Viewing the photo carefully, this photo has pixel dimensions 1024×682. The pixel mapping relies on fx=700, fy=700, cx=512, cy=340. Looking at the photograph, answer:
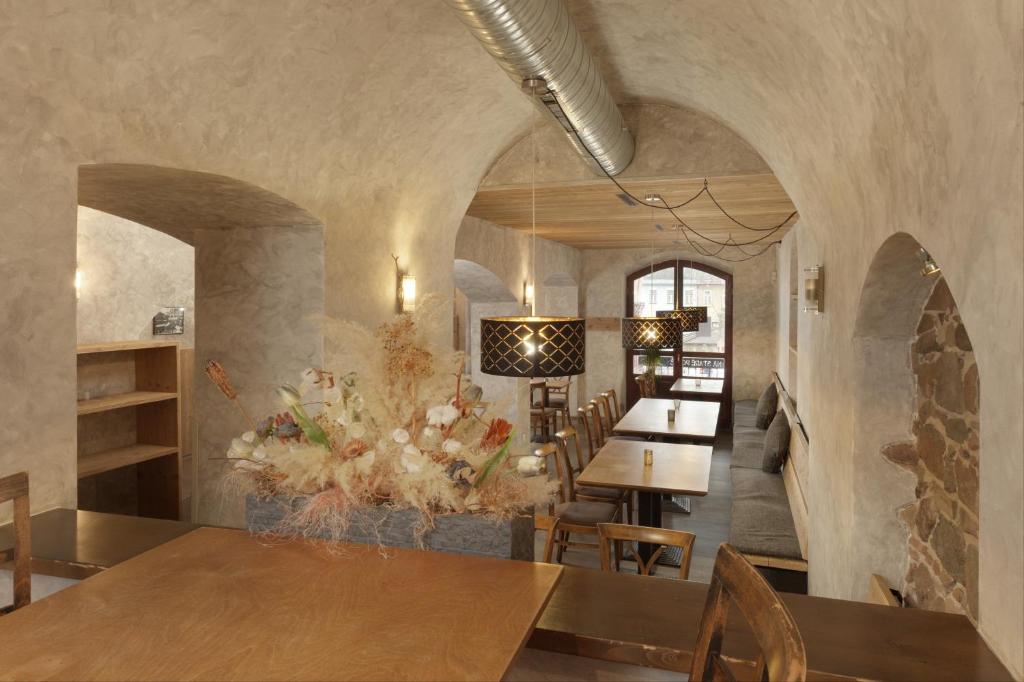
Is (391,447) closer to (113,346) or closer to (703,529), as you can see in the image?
(113,346)

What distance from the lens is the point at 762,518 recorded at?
5082 mm

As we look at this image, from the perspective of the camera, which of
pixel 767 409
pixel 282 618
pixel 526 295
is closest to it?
pixel 282 618

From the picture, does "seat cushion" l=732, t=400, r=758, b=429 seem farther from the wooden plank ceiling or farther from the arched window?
the wooden plank ceiling

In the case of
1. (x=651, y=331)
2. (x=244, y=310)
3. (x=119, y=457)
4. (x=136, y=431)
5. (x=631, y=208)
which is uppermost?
(x=631, y=208)

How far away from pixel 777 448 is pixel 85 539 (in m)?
5.73

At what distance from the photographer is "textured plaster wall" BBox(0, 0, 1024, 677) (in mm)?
1409

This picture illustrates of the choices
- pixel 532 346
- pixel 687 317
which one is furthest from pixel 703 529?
pixel 532 346

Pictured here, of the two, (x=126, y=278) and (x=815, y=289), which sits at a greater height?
(x=126, y=278)

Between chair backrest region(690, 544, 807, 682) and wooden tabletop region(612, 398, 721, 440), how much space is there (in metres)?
5.57

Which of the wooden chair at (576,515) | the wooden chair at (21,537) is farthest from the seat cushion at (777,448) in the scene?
the wooden chair at (21,537)

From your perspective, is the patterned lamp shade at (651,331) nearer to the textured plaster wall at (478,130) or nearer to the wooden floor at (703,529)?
the wooden floor at (703,529)

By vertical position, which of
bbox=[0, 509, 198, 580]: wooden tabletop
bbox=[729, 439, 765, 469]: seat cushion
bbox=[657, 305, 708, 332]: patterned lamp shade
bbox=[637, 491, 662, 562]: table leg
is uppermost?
bbox=[657, 305, 708, 332]: patterned lamp shade

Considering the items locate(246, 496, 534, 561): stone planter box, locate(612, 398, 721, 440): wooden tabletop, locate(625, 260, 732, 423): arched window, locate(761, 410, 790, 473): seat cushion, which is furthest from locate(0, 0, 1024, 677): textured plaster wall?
locate(625, 260, 732, 423): arched window

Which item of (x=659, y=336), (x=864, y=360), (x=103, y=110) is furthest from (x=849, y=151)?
(x=659, y=336)
